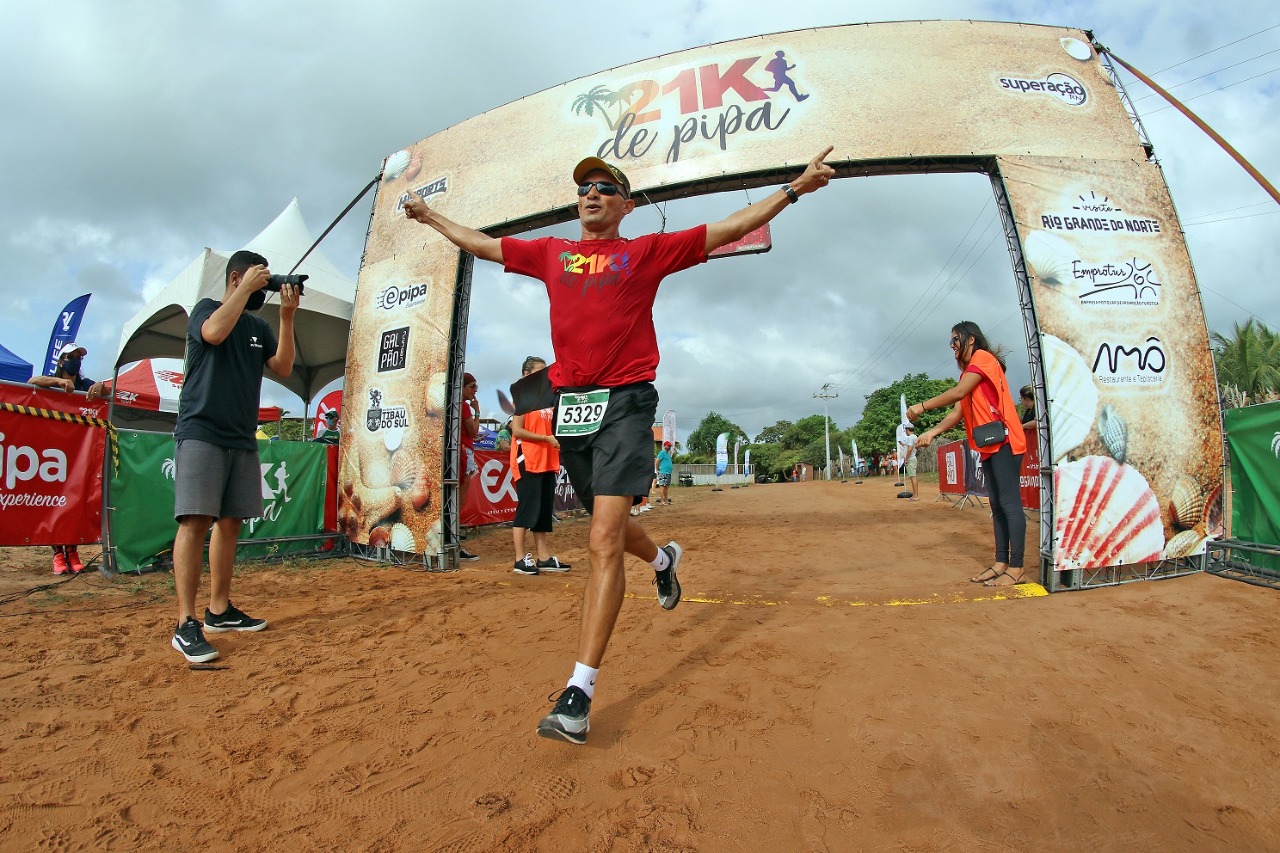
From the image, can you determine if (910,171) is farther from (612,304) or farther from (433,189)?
(433,189)

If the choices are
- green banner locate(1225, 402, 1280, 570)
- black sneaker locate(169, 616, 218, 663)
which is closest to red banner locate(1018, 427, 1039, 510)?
green banner locate(1225, 402, 1280, 570)

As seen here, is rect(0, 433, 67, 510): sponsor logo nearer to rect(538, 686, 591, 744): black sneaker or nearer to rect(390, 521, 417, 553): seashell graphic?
rect(390, 521, 417, 553): seashell graphic

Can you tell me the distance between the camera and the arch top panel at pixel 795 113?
5.21m

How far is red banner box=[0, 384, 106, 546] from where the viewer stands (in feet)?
14.6

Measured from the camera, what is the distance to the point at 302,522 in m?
6.50

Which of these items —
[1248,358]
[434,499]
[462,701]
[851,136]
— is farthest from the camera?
[1248,358]

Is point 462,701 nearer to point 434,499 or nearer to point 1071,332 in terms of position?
point 434,499

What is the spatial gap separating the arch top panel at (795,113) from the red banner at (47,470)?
3.40 metres

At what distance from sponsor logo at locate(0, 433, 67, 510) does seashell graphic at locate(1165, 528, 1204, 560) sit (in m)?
8.58

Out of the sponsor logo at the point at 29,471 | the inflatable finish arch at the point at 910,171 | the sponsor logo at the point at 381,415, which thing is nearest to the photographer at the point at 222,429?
the sponsor logo at the point at 29,471

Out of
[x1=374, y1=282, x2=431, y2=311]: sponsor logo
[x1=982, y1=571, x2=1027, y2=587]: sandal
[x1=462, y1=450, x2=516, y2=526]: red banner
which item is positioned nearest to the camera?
[x1=982, y1=571, x2=1027, y2=587]: sandal

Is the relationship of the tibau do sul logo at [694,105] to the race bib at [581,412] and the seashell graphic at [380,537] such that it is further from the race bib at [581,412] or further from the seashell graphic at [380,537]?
the seashell graphic at [380,537]

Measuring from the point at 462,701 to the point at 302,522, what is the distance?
5.15 m

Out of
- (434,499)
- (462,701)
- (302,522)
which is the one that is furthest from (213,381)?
(302,522)
